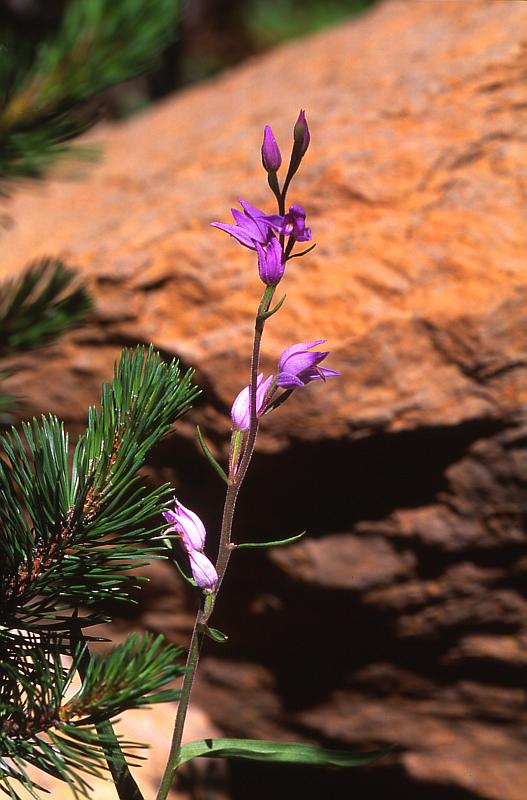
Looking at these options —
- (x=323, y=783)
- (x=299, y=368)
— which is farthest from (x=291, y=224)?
(x=323, y=783)

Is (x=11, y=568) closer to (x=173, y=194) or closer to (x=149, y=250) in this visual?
(x=149, y=250)

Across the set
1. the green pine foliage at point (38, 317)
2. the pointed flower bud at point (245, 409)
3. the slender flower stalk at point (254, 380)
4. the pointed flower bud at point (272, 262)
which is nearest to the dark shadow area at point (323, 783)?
the green pine foliage at point (38, 317)

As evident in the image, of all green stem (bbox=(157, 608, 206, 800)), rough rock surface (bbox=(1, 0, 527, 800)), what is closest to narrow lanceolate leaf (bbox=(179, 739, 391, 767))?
green stem (bbox=(157, 608, 206, 800))

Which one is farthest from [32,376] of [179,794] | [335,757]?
[335,757]

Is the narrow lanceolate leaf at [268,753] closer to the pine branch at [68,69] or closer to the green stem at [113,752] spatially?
the green stem at [113,752]

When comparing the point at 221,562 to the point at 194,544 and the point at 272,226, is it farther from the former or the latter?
the point at 272,226

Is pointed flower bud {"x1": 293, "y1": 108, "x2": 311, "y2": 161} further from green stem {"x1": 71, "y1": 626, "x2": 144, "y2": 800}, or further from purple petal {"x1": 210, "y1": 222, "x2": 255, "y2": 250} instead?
green stem {"x1": 71, "y1": 626, "x2": 144, "y2": 800}
